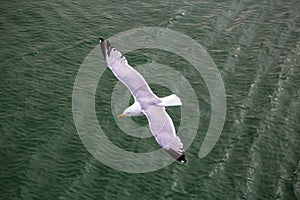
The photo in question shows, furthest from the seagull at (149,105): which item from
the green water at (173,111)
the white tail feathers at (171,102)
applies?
the green water at (173,111)

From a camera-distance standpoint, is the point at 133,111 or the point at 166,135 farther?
the point at 133,111

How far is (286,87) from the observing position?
24.2 m

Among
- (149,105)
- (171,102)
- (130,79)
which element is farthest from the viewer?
(130,79)

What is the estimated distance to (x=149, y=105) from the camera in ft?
65.4

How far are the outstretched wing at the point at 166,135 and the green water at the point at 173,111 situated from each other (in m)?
1.36

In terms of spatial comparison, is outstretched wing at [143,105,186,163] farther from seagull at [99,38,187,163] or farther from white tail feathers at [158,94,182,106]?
white tail feathers at [158,94,182,106]

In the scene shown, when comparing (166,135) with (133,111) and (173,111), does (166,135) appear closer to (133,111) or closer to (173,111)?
(133,111)

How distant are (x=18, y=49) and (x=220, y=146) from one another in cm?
1036

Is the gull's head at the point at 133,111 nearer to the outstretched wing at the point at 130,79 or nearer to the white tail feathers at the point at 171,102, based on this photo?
the outstretched wing at the point at 130,79

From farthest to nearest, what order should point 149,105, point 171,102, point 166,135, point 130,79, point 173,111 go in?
point 173,111, point 130,79, point 171,102, point 149,105, point 166,135

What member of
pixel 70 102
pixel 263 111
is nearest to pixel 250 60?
pixel 263 111

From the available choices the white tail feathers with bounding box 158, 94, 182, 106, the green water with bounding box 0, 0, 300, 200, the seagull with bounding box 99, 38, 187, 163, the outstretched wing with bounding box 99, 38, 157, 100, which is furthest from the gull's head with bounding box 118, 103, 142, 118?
the green water with bounding box 0, 0, 300, 200

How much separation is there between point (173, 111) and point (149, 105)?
274cm

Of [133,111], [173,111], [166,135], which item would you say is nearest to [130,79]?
[133,111]
